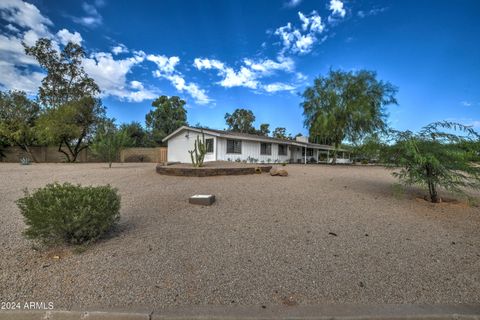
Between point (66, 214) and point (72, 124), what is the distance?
75.0 feet

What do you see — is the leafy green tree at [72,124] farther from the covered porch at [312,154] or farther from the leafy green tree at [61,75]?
the covered porch at [312,154]

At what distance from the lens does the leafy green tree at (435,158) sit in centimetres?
489

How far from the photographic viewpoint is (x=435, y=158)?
15.6ft

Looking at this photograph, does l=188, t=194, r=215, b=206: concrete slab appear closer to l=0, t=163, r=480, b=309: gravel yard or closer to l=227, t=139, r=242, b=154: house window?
l=0, t=163, r=480, b=309: gravel yard

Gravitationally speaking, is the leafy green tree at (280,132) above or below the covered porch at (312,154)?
above

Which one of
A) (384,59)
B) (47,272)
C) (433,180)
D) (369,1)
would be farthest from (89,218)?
(384,59)

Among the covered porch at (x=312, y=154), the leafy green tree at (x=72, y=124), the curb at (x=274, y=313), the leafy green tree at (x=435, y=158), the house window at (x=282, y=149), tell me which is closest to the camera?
the curb at (x=274, y=313)

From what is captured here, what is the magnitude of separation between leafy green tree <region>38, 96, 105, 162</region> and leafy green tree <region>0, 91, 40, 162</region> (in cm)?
198

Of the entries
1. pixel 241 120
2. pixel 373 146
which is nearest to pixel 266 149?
pixel 373 146

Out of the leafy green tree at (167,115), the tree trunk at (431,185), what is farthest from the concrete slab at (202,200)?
the leafy green tree at (167,115)

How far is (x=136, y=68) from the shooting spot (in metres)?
16.6

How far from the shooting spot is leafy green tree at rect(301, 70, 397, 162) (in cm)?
2011

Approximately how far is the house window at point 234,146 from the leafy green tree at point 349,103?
7.82 meters

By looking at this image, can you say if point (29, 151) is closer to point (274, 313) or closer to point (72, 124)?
point (72, 124)
